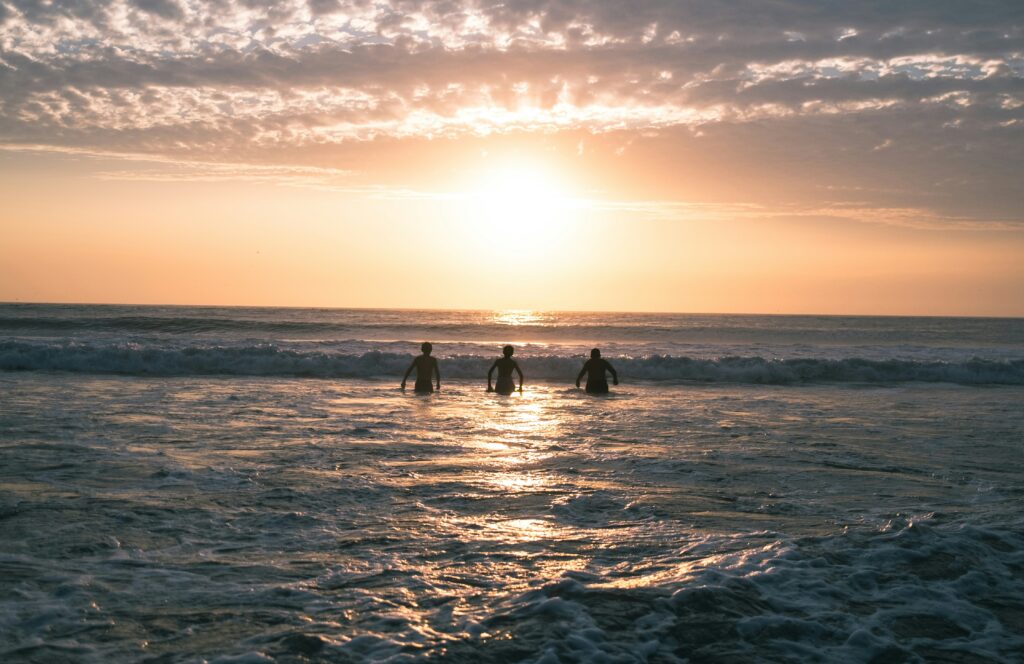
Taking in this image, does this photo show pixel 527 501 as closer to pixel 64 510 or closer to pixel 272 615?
pixel 272 615

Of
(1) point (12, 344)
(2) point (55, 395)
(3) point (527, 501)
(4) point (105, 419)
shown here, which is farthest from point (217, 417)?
(1) point (12, 344)

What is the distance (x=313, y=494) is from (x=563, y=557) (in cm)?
347

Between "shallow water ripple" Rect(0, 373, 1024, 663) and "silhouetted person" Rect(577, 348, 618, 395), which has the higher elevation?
"silhouetted person" Rect(577, 348, 618, 395)

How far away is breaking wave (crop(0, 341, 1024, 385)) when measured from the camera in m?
27.8

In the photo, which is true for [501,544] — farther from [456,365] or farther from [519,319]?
[519,319]

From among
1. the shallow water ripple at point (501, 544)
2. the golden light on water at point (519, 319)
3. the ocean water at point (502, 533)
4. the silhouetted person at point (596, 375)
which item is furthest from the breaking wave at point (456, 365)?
the golden light on water at point (519, 319)

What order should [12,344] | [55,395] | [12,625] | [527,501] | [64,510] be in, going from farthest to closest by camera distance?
[12,344], [55,395], [527,501], [64,510], [12,625]

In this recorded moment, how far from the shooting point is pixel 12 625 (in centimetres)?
489

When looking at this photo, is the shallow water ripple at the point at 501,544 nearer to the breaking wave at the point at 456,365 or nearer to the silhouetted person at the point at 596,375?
the silhouetted person at the point at 596,375

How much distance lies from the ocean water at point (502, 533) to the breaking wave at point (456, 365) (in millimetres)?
10864

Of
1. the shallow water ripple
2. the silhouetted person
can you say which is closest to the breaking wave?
the silhouetted person

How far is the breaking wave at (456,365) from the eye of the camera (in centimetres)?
2775

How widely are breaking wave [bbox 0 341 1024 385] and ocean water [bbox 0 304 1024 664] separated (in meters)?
10.9

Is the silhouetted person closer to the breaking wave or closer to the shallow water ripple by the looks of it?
the shallow water ripple
